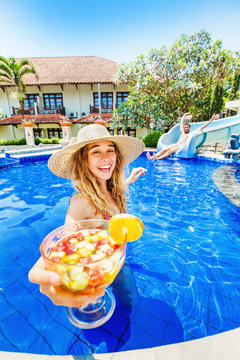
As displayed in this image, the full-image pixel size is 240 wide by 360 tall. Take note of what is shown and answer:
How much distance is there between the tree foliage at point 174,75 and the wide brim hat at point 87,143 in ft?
43.0

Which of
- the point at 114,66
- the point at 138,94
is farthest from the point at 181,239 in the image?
the point at 114,66

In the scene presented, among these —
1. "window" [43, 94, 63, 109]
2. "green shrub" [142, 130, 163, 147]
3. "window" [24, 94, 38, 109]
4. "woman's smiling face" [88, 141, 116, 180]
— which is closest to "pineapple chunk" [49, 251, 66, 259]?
"woman's smiling face" [88, 141, 116, 180]

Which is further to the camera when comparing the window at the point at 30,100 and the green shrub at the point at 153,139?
the window at the point at 30,100

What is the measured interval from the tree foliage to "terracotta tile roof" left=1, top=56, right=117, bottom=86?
22.5 ft

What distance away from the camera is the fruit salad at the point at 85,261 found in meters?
0.69

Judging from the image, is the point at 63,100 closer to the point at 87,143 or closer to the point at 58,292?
the point at 87,143

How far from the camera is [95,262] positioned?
0.70 metres

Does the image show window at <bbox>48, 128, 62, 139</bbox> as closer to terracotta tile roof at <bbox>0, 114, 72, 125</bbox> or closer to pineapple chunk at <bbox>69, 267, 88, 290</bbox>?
terracotta tile roof at <bbox>0, 114, 72, 125</bbox>

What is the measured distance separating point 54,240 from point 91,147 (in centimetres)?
89

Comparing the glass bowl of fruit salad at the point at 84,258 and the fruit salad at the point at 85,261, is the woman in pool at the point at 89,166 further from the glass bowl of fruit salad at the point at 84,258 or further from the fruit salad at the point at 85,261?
the fruit salad at the point at 85,261

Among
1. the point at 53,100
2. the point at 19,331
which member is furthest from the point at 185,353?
the point at 53,100

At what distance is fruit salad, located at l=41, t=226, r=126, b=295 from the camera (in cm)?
69

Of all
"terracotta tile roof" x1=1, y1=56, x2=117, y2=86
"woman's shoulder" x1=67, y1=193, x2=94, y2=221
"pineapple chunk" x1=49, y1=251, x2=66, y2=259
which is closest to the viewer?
"pineapple chunk" x1=49, y1=251, x2=66, y2=259

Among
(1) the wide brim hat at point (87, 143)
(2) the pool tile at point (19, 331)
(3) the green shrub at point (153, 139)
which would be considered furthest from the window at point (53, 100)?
(2) the pool tile at point (19, 331)
